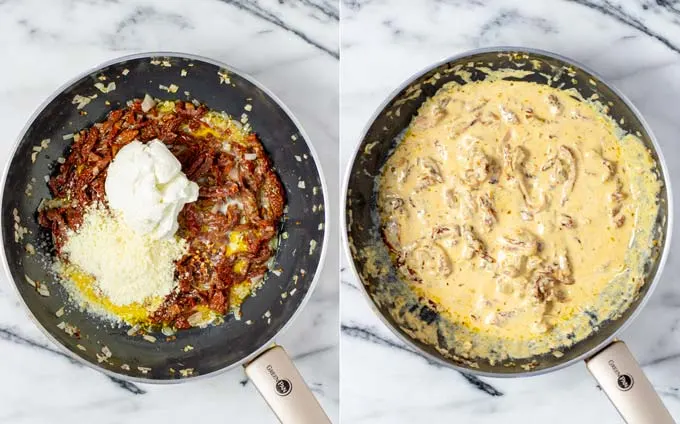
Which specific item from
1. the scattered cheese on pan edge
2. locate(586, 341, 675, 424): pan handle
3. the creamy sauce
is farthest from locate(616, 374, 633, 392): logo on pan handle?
the scattered cheese on pan edge

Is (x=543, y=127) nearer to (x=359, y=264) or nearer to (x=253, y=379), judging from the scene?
(x=359, y=264)

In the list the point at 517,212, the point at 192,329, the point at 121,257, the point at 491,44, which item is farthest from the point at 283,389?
the point at 491,44

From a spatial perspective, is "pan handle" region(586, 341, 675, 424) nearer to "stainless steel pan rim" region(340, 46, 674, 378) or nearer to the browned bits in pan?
"stainless steel pan rim" region(340, 46, 674, 378)

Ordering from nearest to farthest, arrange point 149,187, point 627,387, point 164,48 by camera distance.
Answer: point 627,387, point 149,187, point 164,48

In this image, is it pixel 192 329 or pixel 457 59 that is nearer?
pixel 457 59

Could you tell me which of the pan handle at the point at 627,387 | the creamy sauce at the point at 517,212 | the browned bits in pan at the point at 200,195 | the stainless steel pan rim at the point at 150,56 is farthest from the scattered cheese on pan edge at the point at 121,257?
the pan handle at the point at 627,387

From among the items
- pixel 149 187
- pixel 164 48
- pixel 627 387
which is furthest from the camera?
pixel 164 48

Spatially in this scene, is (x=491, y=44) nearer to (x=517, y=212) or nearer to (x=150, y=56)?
(x=517, y=212)
